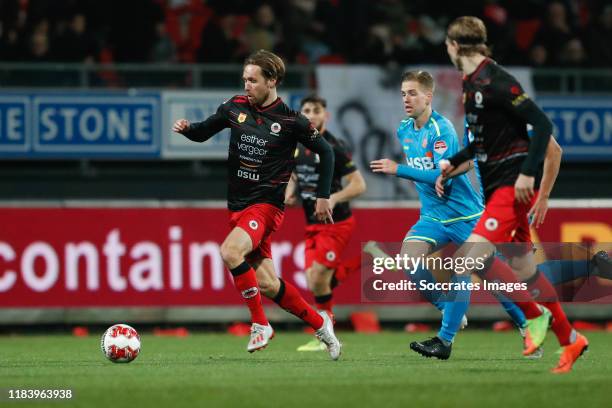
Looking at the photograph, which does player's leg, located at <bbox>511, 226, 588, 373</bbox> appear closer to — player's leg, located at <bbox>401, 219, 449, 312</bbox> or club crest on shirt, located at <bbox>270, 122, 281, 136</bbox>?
player's leg, located at <bbox>401, 219, 449, 312</bbox>

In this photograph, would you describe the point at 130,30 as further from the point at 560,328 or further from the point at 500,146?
the point at 560,328

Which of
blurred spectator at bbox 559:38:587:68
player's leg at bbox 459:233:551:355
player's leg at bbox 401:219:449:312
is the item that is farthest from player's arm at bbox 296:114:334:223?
blurred spectator at bbox 559:38:587:68

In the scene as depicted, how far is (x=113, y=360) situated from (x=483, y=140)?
133 inches

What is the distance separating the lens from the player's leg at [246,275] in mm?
9242

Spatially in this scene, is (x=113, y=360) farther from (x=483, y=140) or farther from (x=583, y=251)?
(x=583, y=251)

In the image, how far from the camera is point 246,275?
9367mm

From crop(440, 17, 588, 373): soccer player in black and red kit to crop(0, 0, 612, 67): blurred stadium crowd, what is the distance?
9.09 metres

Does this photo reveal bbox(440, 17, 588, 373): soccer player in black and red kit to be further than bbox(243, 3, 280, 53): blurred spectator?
No

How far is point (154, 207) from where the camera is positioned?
1468 centimetres

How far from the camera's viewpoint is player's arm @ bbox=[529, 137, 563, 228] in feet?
26.6

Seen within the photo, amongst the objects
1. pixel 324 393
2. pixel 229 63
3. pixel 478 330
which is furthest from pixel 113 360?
pixel 229 63

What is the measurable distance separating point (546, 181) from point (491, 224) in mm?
490

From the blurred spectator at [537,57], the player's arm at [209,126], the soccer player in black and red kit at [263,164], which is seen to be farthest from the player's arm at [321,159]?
the blurred spectator at [537,57]

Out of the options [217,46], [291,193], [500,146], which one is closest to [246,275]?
[500,146]
